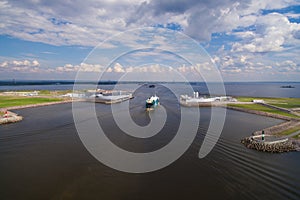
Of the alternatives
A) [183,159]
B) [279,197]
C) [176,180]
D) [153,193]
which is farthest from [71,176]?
[279,197]

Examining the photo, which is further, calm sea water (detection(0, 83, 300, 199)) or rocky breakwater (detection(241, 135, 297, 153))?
rocky breakwater (detection(241, 135, 297, 153))

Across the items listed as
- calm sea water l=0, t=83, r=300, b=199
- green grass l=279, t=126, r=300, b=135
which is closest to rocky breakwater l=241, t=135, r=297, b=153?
calm sea water l=0, t=83, r=300, b=199

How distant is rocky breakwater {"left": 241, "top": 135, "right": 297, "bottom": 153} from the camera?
1523cm

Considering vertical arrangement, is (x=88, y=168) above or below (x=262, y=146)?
below

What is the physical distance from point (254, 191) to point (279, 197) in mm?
1059

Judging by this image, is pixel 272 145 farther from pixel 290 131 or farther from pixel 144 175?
pixel 144 175

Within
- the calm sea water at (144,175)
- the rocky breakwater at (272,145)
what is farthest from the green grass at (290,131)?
the calm sea water at (144,175)

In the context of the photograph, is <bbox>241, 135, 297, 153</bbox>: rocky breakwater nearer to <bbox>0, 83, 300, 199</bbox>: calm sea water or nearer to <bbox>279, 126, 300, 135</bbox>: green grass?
<bbox>0, 83, 300, 199</bbox>: calm sea water

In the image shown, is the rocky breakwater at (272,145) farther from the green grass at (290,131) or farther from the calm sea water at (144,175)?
the green grass at (290,131)

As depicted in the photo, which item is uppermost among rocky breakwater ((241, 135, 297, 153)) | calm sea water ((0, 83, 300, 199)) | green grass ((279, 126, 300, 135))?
green grass ((279, 126, 300, 135))

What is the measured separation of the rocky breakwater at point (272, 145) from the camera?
50.0ft

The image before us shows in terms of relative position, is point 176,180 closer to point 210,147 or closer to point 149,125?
point 210,147

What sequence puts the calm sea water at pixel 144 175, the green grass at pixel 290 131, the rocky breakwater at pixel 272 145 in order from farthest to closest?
the green grass at pixel 290 131 < the rocky breakwater at pixel 272 145 < the calm sea water at pixel 144 175

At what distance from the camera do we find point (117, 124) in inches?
1014
